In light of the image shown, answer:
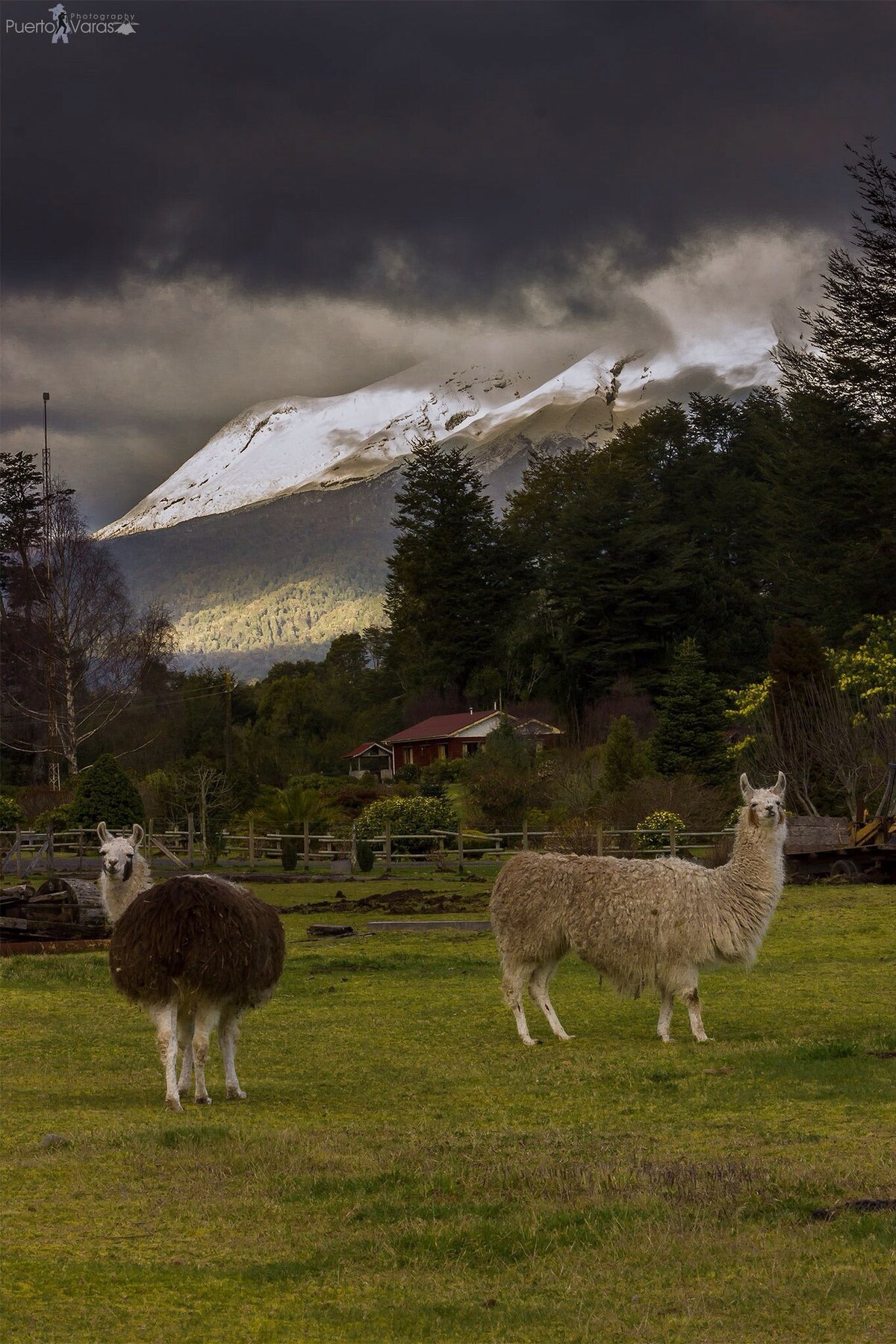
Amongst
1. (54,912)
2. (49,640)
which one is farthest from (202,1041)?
(49,640)

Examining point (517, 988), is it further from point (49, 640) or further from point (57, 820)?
point (49, 640)

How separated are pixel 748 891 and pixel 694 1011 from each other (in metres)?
1.15

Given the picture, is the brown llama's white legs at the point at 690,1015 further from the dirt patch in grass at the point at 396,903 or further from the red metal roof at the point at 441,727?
the red metal roof at the point at 441,727

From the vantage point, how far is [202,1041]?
9797 mm

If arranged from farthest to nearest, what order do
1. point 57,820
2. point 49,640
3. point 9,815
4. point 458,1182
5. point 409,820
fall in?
point 49,640, point 57,820, point 9,815, point 409,820, point 458,1182

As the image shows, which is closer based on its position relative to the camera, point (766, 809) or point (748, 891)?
point (748, 891)

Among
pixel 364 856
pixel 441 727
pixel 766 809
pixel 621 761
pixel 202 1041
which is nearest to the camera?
pixel 202 1041

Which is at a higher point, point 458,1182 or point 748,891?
point 748,891

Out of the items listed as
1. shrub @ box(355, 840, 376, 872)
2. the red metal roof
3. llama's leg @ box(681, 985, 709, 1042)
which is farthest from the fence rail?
the red metal roof

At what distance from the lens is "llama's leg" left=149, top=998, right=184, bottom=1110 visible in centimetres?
955

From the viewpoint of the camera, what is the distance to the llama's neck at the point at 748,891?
12547 millimetres

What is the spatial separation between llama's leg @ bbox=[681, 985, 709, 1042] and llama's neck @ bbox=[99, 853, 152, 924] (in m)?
4.50

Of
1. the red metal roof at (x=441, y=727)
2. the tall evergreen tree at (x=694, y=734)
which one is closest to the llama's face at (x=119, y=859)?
the tall evergreen tree at (x=694, y=734)

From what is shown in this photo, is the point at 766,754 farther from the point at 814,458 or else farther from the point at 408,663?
the point at 408,663
